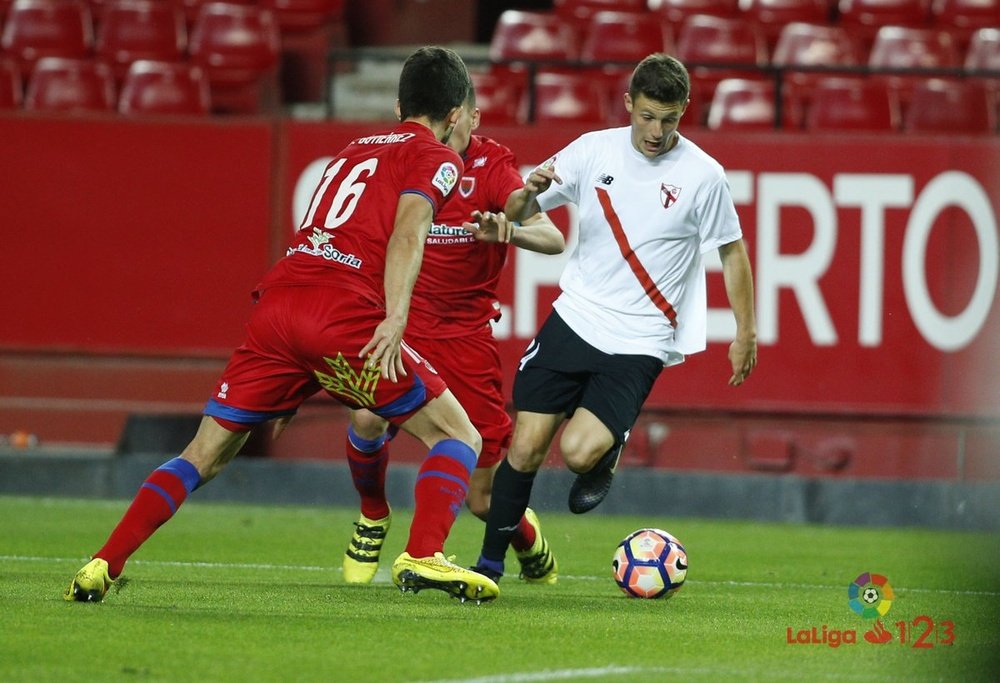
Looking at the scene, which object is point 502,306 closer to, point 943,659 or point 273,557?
point 273,557

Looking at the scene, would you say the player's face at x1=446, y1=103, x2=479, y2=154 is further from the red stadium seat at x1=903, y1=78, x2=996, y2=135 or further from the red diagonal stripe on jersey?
the red stadium seat at x1=903, y1=78, x2=996, y2=135

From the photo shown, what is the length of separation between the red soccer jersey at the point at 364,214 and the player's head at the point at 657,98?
1.09 m

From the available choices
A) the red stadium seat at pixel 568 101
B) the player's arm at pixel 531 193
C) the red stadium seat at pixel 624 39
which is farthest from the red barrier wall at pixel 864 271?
the player's arm at pixel 531 193

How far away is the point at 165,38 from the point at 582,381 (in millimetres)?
8012

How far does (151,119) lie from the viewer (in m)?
12.5

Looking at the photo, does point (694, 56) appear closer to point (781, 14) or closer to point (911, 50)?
point (781, 14)

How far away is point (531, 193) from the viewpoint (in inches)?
285

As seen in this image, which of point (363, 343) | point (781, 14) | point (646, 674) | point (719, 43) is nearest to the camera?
point (646, 674)

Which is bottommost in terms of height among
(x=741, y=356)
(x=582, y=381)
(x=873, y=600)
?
(x=873, y=600)

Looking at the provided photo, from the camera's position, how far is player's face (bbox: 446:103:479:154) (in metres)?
7.59

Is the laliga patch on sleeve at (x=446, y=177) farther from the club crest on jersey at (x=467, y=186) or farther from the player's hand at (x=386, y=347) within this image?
the club crest on jersey at (x=467, y=186)

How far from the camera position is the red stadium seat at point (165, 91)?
43.4 ft

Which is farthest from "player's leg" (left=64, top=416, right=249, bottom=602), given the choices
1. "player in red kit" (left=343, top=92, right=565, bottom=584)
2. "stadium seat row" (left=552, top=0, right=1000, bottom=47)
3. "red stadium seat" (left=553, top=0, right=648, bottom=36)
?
"red stadium seat" (left=553, top=0, right=648, bottom=36)

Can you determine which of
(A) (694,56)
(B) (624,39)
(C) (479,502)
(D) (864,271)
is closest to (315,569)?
(C) (479,502)
